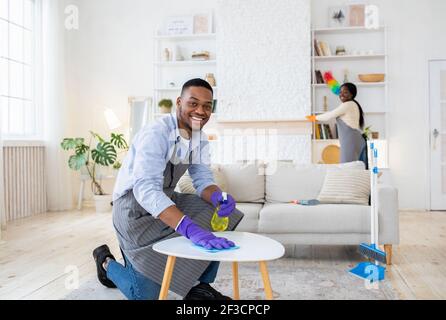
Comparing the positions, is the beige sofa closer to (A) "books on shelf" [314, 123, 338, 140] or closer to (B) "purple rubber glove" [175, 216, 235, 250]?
(B) "purple rubber glove" [175, 216, 235, 250]

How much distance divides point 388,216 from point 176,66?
405cm

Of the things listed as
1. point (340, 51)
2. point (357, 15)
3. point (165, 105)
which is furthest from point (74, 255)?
point (357, 15)

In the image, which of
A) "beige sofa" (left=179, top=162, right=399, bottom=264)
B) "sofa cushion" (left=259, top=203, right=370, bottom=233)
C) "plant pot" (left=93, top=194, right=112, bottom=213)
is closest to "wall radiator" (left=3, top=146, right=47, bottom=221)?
"plant pot" (left=93, top=194, right=112, bottom=213)

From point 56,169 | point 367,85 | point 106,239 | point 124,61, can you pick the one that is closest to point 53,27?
point 124,61

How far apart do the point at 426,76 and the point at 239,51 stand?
2.42 meters

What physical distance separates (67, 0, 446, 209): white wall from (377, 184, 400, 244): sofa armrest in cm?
292

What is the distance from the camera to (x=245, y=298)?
7.90ft

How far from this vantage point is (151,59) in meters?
6.43

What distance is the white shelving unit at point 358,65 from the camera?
5.92 meters

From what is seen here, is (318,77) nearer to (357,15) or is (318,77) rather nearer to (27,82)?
(357,15)

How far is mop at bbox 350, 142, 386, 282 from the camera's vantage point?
2.80 m

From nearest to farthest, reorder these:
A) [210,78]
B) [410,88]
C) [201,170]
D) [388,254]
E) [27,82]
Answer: [201,170]
[388,254]
[27,82]
[410,88]
[210,78]

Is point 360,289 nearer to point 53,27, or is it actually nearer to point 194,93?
point 194,93

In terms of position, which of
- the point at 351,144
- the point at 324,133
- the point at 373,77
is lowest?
the point at 351,144
